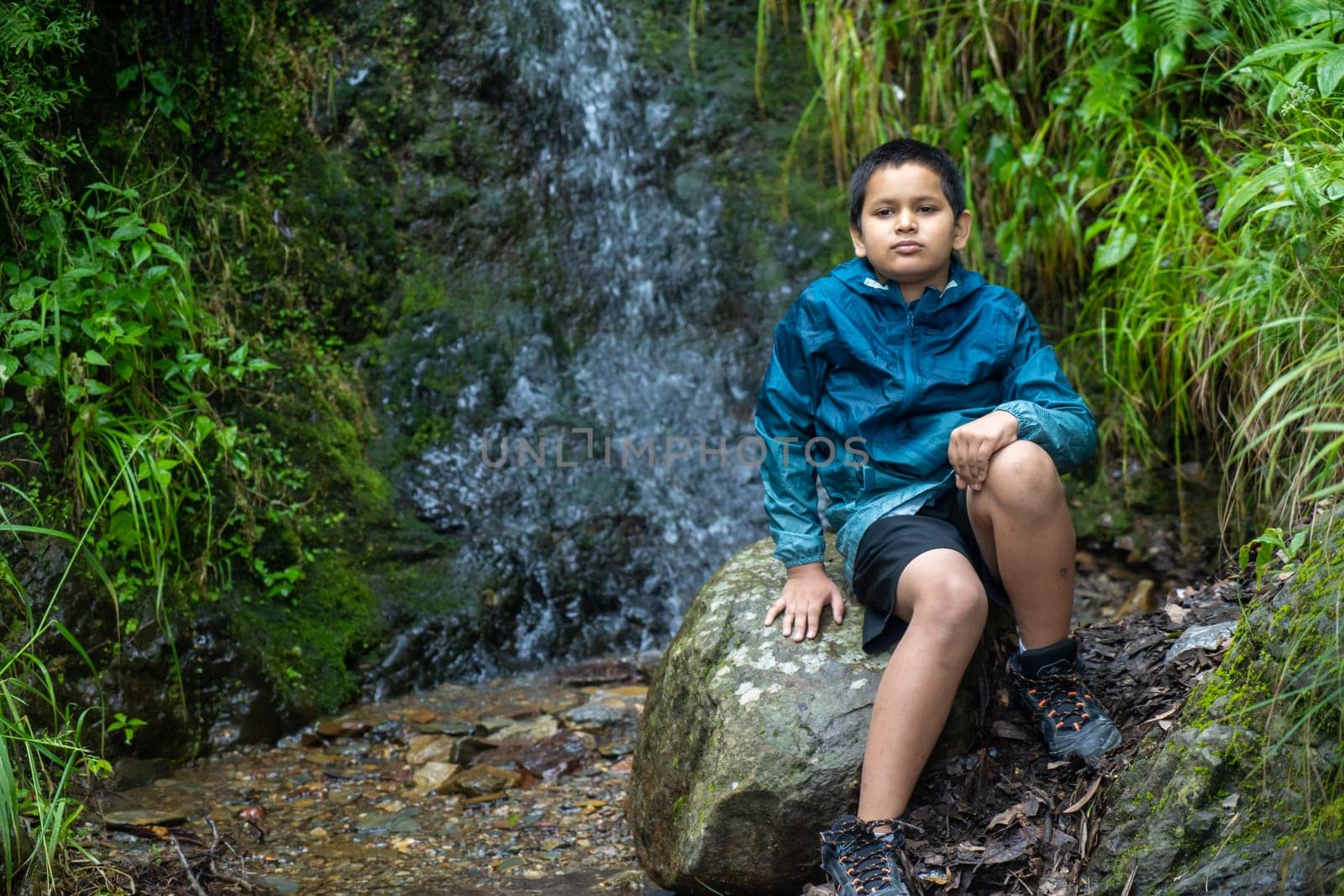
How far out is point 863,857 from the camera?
2270 millimetres

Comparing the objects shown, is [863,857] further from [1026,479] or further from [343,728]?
[343,728]

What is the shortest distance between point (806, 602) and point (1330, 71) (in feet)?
6.83

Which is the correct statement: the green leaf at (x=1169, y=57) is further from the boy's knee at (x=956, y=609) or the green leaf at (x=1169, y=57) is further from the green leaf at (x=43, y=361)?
the green leaf at (x=43, y=361)

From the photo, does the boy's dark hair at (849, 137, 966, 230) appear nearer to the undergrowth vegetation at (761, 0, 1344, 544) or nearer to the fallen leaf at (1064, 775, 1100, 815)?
the undergrowth vegetation at (761, 0, 1344, 544)

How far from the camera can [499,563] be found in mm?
4824

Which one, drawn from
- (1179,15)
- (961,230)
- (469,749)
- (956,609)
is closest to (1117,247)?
(1179,15)

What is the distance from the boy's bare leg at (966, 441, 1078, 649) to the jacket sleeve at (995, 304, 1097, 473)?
0.10m

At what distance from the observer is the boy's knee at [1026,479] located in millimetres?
2406

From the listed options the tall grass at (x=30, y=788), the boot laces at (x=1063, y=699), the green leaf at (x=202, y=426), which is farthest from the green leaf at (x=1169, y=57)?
the tall grass at (x=30, y=788)

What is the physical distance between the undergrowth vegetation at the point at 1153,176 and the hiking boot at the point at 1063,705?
735mm

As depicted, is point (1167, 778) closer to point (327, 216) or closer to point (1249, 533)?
point (1249, 533)

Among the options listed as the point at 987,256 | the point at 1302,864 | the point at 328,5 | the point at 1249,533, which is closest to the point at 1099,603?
the point at 1249,533

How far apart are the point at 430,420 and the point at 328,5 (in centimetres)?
221

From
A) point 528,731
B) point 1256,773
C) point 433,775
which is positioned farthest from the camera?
point 528,731
